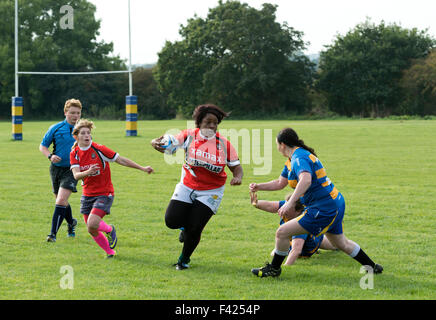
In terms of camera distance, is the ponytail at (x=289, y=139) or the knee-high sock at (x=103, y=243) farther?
the knee-high sock at (x=103, y=243)

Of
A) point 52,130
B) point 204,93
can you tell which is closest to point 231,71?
point 204,93

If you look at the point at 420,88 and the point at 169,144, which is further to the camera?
the point at 420,88

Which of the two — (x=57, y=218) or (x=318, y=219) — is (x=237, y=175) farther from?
(x=57, y=218)

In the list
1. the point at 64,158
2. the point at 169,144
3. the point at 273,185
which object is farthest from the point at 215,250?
the point at 64,158

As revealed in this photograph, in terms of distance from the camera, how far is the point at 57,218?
25.3 ft

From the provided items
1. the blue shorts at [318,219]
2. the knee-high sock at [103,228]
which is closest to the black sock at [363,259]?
the blue shorts at [318,219]

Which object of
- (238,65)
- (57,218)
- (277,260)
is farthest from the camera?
(238,65)

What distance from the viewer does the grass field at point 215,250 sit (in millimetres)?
5438

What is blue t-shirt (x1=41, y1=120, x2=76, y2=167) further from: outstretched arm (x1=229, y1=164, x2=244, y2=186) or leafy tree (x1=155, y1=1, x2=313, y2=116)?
leafy tree (x1=155, y1=1, x2=313, y2=116)

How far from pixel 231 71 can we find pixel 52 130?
59.0 meters

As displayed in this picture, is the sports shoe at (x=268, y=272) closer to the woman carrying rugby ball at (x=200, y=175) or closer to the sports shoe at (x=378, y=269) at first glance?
the woman carrying rugby ball at (x=200, y=175)

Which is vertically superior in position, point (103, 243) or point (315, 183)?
point (315, 183)

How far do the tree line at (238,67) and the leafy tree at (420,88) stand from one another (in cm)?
10

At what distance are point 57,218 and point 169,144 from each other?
2387 mm
